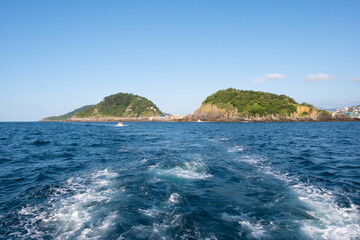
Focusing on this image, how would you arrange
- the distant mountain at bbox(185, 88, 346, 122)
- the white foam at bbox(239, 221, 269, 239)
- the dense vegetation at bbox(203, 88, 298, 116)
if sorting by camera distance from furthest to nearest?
1. the dense vegetation at bbox(203, 88, 298, 116)
2. the distant mountain at bbox(185, 88, 346, 122)
3. the white foam at bbox(239, 221, 269, 239)

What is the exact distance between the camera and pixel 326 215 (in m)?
9.01

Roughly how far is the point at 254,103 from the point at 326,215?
169m

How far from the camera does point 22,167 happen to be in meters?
18.7

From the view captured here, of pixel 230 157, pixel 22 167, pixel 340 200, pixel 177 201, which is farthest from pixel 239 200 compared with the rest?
pixel 22 167

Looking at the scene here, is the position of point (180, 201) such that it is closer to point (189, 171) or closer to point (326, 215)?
point (189, 171)

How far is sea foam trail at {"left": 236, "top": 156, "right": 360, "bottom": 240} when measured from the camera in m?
7.60

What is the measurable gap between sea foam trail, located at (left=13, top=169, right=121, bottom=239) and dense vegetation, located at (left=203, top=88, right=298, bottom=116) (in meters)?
155

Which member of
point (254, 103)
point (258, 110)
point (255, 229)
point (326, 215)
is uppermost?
point (254, 103)

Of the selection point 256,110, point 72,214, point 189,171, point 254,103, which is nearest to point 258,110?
point 256,110

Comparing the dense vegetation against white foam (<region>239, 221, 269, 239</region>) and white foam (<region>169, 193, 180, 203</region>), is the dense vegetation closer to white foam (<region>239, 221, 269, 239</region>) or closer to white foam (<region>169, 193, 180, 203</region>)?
white foam (<region>169, 193, 180, 203</region>)

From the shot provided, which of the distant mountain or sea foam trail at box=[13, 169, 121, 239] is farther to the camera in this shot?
the distant mountain

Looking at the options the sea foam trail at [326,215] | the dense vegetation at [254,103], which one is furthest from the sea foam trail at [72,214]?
the dense vegetation at [254,103]

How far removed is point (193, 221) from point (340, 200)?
8672 millimetres

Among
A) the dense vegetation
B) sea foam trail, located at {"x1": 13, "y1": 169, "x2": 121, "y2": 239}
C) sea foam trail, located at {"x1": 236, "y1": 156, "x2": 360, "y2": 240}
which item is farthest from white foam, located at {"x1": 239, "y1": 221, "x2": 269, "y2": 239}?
the dense vegetation
